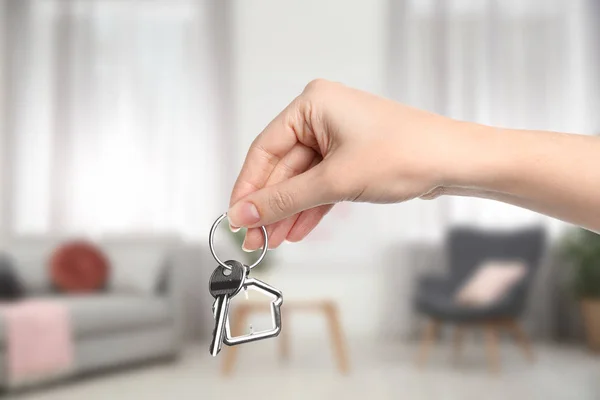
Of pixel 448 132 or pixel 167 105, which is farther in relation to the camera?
pixel 167 105

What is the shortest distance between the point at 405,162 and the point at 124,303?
3623 mm

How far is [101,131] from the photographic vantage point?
5516mm

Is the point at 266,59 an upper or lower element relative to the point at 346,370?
upper

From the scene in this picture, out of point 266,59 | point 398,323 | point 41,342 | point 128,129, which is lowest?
point 398,323

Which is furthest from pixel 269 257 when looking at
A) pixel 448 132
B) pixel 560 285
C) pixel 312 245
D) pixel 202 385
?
pixel 448 132

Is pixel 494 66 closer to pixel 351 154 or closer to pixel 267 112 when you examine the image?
pixel 267 112

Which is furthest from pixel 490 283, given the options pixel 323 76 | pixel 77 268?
pixel 77 268

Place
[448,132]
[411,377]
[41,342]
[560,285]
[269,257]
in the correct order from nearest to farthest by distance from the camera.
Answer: [448,132], [41,342], [411,377], [269,257], [560,285]

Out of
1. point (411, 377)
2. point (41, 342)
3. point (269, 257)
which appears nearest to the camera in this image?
point (41, 342)

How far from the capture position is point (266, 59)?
18.5ft

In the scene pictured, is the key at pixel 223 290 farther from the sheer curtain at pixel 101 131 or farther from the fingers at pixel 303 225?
the sheer curtain at pixel 101 131

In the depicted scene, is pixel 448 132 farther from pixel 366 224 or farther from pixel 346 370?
pixel 366 224

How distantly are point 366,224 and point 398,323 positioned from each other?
2.62 feet

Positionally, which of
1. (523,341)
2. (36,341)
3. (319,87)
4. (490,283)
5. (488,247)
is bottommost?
(523,341)
